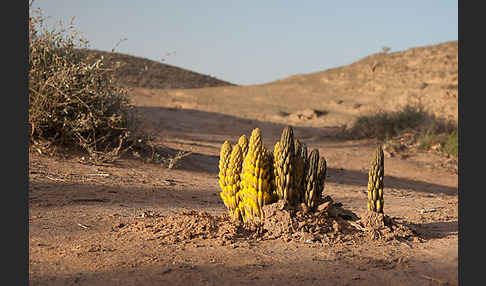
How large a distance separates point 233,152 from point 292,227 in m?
0.79

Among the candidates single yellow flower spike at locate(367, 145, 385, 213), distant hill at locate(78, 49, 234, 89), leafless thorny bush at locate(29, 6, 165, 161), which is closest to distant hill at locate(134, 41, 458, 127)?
distant hill at locate(78, 49, 234, 89)

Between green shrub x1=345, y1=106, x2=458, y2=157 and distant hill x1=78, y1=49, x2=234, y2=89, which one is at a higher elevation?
distant hill x1=78, y1=49, x2=234, y2=89

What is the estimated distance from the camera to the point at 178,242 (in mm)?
3375

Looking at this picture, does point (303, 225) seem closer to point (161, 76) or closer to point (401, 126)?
point (401, 126)

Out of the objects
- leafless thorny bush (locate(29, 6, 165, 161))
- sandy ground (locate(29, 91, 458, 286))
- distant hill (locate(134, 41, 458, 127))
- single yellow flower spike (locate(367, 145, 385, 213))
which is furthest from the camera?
distant hill (locate(134, 41, 458, 127))

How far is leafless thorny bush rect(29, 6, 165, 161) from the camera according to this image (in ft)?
21.3

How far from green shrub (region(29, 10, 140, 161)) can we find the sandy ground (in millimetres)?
529

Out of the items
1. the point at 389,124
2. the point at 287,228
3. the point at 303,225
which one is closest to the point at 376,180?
the point at 303,225

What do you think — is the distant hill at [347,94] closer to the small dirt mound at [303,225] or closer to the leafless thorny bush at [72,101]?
the leafless thorny bush at [72,101]

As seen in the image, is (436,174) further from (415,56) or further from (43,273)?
(415,56)

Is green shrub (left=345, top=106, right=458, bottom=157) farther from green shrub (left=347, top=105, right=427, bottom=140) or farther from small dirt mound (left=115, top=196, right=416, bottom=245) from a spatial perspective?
small dirt mound (left=115, top=196, right=416, bottom=245)

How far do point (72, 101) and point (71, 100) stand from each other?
81 millimetres

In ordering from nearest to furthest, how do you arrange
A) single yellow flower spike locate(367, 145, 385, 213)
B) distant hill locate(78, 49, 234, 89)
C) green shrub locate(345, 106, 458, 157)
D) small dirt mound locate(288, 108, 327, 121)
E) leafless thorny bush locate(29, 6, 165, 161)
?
single yellow flower spike locate(367, 145, 385, 213) < leafless thorny bush locate(29, 6, 165, 161) < green shrub locate(345, 106, 458, 157) < small dirt mound locate(288, 108, 327, 121) < distant hill locate(78, 49, 234, 89)

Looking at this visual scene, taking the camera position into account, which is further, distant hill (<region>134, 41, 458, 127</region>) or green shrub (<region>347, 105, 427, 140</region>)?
distant hill (<region>134, 41, 458, 127</region>)
